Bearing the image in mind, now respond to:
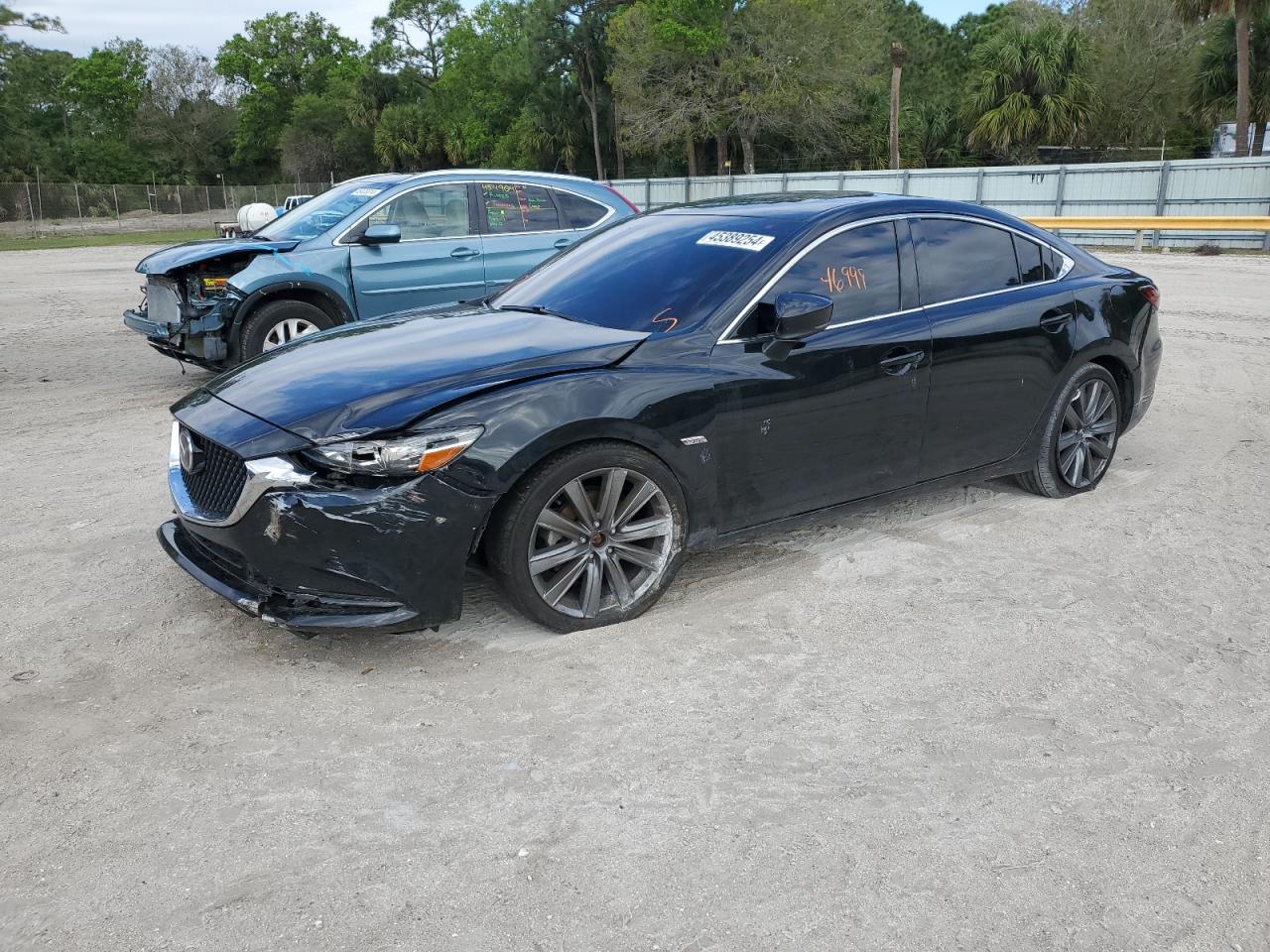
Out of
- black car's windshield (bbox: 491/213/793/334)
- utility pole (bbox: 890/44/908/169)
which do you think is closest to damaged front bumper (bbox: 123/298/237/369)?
black car's windshield (bbox: 491/213/793/334)

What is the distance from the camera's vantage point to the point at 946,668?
149 inches

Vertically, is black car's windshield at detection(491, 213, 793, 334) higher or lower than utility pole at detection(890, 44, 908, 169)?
lower

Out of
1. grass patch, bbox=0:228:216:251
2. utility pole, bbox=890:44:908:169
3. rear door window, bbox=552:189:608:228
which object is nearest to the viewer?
rear door window, bbox=552:189:608:228

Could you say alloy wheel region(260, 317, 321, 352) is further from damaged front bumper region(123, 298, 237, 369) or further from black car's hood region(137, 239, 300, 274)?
black car's hood region(137, 239, 300, 274)

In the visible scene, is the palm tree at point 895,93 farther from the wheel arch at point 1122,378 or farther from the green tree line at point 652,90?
the wheel arch at point 1122,378

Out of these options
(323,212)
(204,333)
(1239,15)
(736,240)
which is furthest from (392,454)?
(1239,15)

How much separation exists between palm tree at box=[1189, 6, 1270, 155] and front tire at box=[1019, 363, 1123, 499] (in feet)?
119

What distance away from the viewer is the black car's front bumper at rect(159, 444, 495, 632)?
11.5ft

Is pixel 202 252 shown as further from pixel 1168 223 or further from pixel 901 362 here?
pixel 1168 223

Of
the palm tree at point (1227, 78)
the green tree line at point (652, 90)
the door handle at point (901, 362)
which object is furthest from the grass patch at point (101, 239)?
the door handle at point (901, 362)

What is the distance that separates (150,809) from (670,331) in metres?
2.48

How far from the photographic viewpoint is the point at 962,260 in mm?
5008

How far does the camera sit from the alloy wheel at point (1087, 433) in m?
5.52

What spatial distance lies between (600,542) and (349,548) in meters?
0.95
